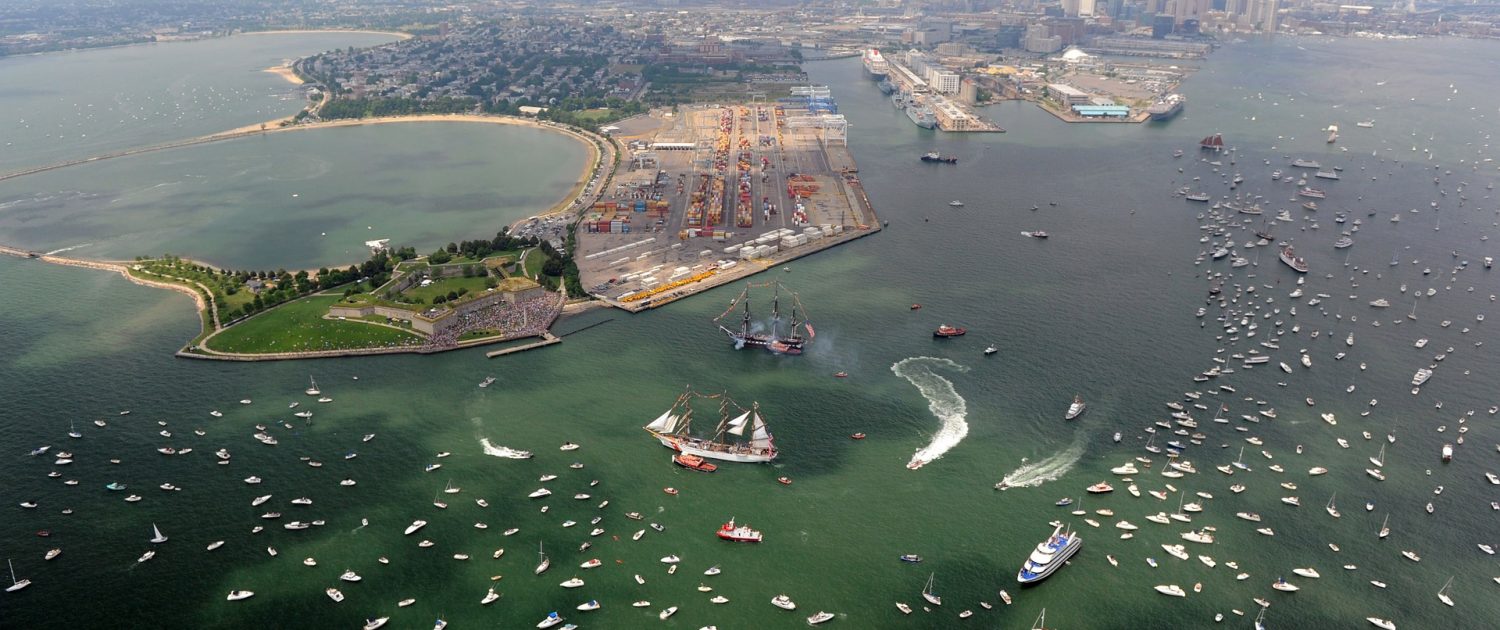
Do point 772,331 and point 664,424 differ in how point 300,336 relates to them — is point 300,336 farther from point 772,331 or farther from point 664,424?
point 772,331

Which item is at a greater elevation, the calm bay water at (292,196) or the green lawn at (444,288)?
the calm bay water at (292,196)

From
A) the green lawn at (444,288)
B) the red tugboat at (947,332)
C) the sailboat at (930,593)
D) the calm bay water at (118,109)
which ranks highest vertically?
the calm bay water at (118,109)

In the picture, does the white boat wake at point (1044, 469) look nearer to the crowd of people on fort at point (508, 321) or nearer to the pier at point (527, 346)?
the pier at point (527, 346)

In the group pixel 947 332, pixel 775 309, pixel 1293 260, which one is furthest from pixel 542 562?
pixel 1293 260

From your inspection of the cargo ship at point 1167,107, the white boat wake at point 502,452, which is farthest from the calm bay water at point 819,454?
the cargo ship at point 1167,107

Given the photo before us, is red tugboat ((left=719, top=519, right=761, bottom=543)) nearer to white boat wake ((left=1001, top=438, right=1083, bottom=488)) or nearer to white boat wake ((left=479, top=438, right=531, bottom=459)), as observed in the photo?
white boat wake ((left=479, top=438, right=531, bottom=459))

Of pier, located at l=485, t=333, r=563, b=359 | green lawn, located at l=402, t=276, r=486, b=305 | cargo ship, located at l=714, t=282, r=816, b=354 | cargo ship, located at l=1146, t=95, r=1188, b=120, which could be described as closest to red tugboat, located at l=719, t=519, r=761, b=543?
cargo ship, located at l=714, t=282, r=816, b=354
